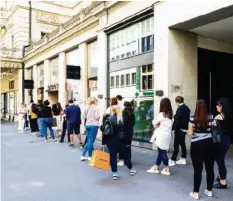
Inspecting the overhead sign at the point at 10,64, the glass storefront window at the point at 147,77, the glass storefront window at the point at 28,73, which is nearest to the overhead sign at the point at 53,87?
the glass storefront window at the point at 28,73

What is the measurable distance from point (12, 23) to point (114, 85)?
698 inches

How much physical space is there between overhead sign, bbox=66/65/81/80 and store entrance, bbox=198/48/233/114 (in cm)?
632

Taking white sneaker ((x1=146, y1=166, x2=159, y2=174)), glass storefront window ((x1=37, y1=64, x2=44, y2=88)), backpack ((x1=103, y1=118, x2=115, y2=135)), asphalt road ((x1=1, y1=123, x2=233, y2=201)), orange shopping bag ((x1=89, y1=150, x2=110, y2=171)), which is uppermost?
glass storefront window ((x1=37, y1=64, x2=44, y2=88))

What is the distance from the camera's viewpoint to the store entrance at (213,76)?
1005 centimetres

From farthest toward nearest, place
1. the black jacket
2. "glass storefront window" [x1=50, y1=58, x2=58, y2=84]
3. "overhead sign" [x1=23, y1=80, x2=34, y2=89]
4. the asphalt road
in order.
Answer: "overhead sign" [x1=23, y1=80, x2=34, y2=89] < "glass storefront window" [x1=50, y1=58, x2=58, y2=84] < the black jacket < the asphalt road

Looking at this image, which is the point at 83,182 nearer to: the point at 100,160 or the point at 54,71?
the point at 100,160

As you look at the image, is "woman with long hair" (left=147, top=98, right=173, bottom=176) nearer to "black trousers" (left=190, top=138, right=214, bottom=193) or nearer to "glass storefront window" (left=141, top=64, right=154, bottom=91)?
"black trousers" (left=190, top=138, right=214, bottom=193)

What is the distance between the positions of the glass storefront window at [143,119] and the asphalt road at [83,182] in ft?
5.88

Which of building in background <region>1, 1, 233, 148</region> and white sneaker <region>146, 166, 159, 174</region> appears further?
building in background <region>1, 1, 233, 148</region>

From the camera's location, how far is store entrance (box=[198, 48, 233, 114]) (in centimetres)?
1005

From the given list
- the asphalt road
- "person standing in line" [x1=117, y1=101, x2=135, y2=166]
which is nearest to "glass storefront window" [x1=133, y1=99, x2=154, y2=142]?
the asphalt road

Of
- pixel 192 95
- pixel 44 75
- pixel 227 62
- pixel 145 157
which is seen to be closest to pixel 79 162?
pixel 145 157

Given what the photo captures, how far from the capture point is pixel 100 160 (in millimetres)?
5730

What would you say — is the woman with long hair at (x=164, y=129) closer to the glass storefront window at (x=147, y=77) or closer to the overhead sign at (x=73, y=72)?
the glass storefront window at (x=147, y=77)
